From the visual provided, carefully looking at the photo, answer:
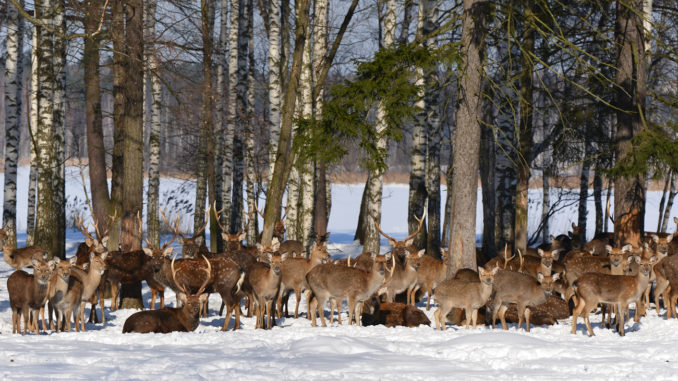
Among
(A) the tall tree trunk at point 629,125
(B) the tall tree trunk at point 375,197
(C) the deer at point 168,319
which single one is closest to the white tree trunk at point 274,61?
(B) the tall tree trunk at point 375,197

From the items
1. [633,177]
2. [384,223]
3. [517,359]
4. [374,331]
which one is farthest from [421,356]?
[384,223]

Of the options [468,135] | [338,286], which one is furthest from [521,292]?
[468,135]

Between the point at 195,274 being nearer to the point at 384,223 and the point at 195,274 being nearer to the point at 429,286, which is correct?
the point at 429,286

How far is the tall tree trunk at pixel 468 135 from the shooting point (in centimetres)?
1464

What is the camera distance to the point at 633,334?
12477mm

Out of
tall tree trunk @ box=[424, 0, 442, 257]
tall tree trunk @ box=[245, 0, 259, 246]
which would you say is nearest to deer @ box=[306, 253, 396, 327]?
tall tree trunk @ box=[424, 0, 442, 257]

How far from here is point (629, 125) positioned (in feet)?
57.1

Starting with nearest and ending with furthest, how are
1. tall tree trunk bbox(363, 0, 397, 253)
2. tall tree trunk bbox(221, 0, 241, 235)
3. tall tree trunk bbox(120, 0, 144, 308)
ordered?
tall tree trunk bbox(120, 0, 144, 308)
tall tree trunk bbox(363, 0, 397, 253)
tall tree trunk bbox(221, 0, 241, 235)

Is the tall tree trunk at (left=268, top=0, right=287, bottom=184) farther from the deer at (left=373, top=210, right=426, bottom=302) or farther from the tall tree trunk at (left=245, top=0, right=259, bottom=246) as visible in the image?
the deer at (left=373, top=210, right=426, bottom=302)

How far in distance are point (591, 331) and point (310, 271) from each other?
4.42m

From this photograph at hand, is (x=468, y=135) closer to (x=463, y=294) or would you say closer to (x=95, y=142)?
(x=463, y=294)

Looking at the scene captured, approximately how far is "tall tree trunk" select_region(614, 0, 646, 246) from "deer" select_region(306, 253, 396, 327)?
6.39m

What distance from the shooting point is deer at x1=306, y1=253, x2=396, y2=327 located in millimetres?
13266

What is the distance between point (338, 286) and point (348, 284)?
0.53ft
